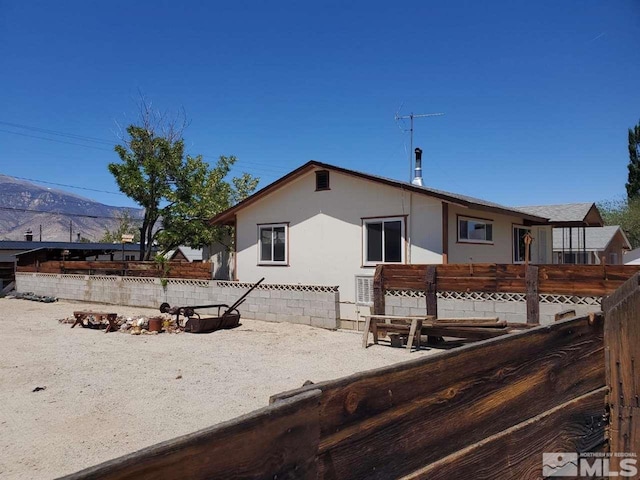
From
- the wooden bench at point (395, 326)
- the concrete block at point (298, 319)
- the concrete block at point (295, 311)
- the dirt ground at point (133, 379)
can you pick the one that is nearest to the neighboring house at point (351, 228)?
→ the concrete block at point (298, 319)

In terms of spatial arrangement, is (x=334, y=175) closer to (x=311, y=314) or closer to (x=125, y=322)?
(x=311, y=314)

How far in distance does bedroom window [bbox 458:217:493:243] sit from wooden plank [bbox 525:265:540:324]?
380cm

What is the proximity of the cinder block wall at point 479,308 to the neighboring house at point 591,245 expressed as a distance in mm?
18199

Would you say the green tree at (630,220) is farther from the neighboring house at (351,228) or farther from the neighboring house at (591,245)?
the neighboring house at (351,228)

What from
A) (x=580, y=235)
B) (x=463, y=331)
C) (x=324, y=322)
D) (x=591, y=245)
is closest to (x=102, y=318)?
(x=324, y=322)

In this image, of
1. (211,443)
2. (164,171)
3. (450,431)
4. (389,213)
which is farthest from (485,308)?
(164,171)

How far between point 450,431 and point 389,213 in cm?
1155

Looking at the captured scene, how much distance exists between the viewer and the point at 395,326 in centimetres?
972

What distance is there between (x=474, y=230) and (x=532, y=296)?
4957 millimetres

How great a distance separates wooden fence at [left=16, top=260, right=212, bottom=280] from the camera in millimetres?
15602

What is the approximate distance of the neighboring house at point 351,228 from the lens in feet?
40.5

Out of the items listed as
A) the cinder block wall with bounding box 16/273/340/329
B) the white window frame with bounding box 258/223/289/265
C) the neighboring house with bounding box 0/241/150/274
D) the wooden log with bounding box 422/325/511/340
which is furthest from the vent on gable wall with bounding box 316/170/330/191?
the neighboring house with bounding box 0/241/150/274

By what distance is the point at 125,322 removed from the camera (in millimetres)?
12359

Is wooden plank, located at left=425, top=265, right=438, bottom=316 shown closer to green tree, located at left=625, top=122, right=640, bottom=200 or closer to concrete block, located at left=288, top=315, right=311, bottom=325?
concrete block, located at left=288, top=315, right=311, bottom=325
